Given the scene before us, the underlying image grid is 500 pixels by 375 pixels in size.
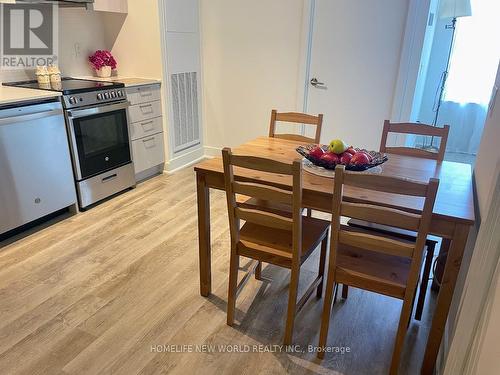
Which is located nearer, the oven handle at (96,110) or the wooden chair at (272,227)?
the wooden chair at (272,227)

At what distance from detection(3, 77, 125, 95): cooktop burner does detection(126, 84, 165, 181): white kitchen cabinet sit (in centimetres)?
25

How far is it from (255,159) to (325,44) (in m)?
2.54

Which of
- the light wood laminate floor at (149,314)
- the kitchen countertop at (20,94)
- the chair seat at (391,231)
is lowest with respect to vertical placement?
the light wood laminate floor at (149,314)

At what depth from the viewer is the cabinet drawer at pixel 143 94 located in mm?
3566

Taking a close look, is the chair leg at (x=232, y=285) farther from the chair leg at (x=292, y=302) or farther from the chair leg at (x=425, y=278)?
the chair leg at (x=425, y=278)

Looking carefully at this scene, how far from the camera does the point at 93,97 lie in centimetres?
314

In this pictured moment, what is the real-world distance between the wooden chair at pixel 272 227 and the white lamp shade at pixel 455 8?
9.53 ft

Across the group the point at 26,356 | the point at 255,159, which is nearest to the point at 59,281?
the point at 26,356

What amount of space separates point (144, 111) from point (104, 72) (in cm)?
62

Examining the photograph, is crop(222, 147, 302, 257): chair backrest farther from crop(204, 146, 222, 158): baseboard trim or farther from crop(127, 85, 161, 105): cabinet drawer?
crop(204, 146, 222, 158): baseboard trim

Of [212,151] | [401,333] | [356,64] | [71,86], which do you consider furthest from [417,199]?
[212,151]

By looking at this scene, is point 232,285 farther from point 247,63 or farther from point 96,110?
point 247,63

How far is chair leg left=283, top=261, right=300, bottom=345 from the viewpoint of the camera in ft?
5.77

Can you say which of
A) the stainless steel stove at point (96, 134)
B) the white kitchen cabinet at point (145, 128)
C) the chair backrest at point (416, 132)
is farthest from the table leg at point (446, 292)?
the white kitchen cabinet at point (145, 128)
